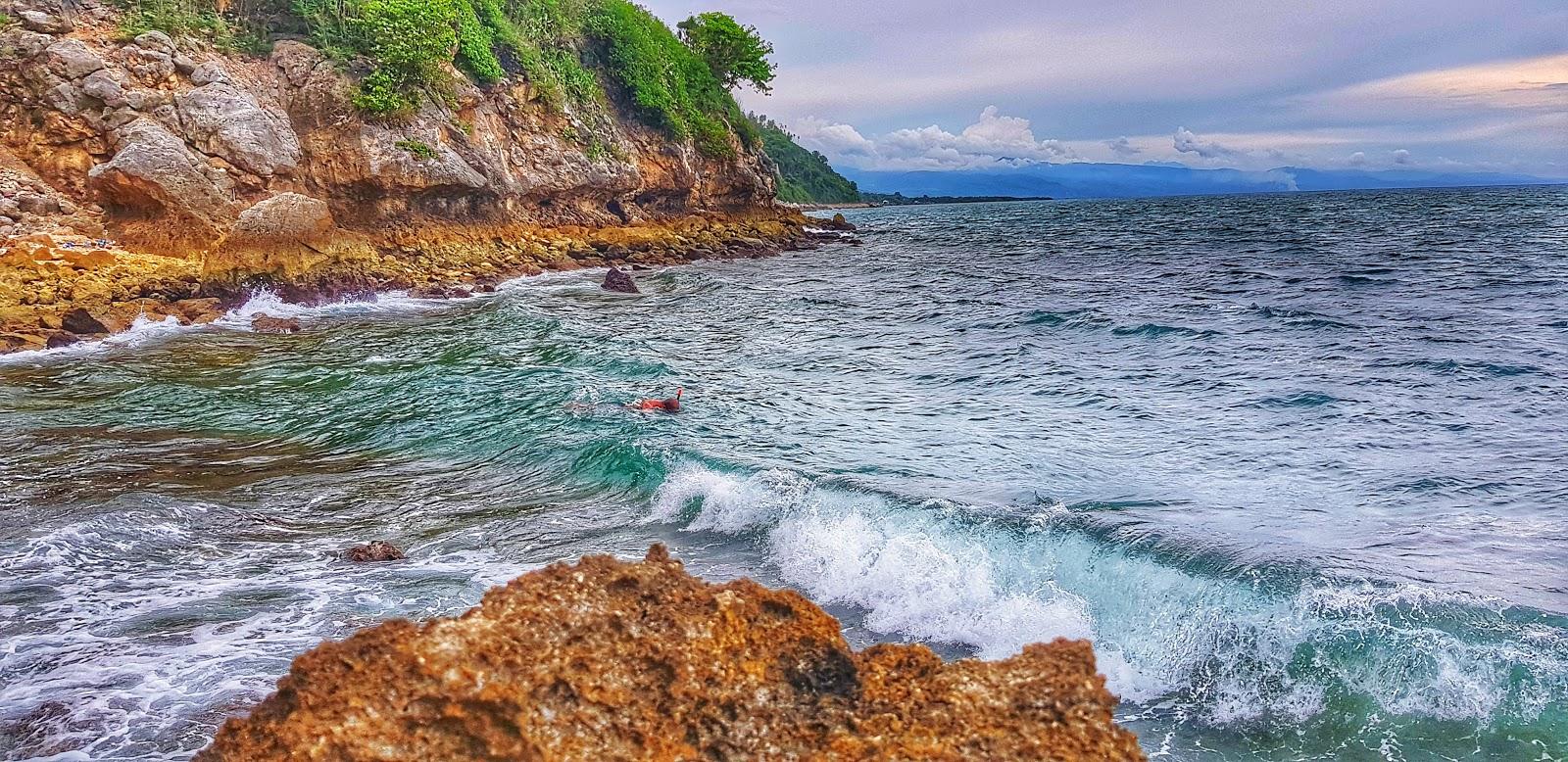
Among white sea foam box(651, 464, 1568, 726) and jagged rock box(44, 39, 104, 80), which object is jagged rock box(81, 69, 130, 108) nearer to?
jagged rock box(44, 39, 104, 80)

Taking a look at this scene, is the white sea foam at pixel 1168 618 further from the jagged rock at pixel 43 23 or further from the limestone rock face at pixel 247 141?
the jagged rock at pixel 43 23

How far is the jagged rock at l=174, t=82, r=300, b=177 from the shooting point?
2298cm

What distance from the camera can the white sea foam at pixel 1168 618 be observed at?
5.67 metres

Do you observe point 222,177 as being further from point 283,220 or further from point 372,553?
point 372,553

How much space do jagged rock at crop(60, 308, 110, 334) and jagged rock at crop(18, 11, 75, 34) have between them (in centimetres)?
835

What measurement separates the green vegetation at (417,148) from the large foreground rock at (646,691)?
27089mm

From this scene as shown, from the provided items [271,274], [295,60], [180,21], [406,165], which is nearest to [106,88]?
[180,21]

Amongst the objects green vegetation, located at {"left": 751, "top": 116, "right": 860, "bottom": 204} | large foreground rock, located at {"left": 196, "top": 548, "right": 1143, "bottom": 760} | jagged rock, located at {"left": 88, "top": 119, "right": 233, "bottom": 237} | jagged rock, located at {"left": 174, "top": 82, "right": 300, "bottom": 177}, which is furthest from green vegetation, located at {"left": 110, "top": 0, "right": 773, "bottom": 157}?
green vegetation, located at {"left": 751, "top": 116, "right": 860, "bottom": 204}

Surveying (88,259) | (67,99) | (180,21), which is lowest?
(88,259)

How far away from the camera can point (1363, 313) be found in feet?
66.6

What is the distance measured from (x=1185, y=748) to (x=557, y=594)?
4.00 metres

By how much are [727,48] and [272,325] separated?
34575 millimetres

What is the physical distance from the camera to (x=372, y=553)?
25.5ft

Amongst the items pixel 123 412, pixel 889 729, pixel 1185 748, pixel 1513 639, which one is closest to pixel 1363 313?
pixel 1513 639
